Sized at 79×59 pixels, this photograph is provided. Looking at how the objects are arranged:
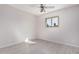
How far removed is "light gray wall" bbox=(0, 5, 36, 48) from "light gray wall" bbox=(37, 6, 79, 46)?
1.82 ft

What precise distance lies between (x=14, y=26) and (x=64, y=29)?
8.32ft

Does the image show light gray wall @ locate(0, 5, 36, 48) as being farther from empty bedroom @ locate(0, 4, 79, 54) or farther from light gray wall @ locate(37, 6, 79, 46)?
light gray wall @ locate(37, 6, 79, 46)

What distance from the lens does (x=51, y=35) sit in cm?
439

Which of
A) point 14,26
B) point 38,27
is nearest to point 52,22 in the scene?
point 38,27

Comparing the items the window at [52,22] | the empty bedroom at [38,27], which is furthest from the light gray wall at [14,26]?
the window at [52,22]

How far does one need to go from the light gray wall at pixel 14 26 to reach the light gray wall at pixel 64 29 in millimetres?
556

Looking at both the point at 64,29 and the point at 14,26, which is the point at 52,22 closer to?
the point at 64,29

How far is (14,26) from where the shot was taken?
13.2ft

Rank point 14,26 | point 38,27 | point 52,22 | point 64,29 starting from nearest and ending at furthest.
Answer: point 52,22, point 64,29, point 14,26, point 38,27

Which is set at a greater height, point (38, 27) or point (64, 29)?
point (38, 27)

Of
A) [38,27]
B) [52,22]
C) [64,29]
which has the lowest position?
[64,29]

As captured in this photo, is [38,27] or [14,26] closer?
[14,26]

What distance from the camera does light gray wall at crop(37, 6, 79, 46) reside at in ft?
11.5

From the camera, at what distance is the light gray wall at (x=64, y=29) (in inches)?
138
